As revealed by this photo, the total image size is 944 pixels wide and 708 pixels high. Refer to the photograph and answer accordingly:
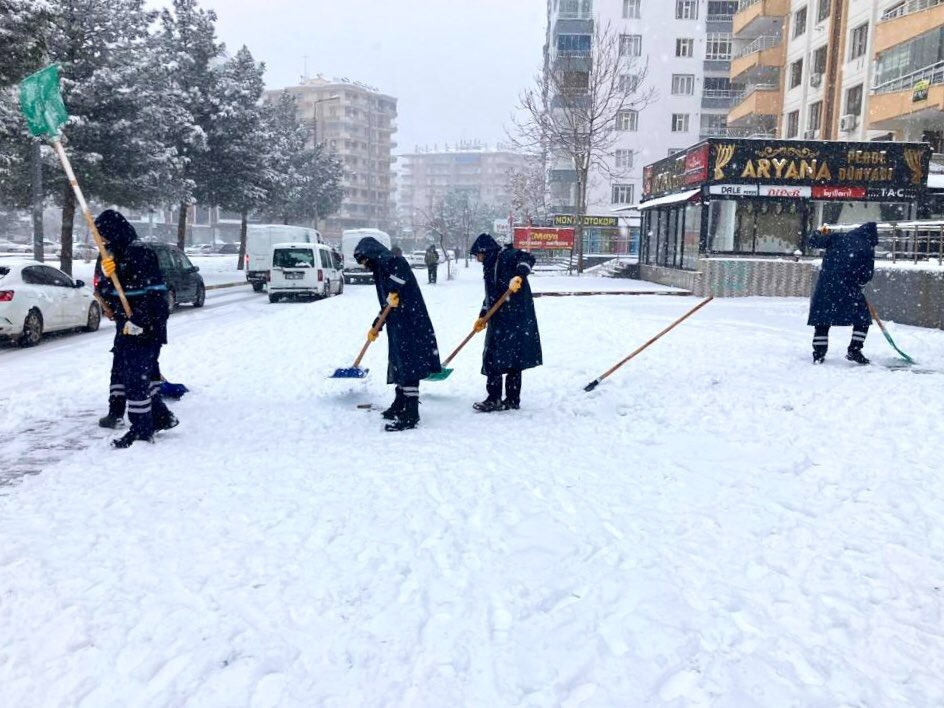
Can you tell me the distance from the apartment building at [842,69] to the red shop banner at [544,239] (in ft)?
39.0

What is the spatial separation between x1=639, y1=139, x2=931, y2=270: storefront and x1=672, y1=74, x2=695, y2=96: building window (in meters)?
35.3

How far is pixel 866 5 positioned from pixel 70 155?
29.1 metres

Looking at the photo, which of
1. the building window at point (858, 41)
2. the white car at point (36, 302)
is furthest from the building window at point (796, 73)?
the white car at point (36, 302)

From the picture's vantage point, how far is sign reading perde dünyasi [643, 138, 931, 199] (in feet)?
69.3

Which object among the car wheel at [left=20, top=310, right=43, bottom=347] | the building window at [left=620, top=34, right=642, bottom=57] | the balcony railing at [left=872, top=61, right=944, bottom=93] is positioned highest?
the building window at [left=620, top=34, right=642, bottom=57]

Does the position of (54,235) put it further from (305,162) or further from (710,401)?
(710,401)

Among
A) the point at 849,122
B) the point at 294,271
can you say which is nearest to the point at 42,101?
the point at 294,271

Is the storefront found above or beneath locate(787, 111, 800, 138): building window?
beneath

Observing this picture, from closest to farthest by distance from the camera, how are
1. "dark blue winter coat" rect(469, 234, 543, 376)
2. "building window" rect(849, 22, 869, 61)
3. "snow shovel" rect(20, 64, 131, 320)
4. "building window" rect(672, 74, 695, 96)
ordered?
1. "dark blue winter coat" rect(469, 234, 543, 376)
2. "snow shovel" rect(20, 64, 131, 320)
3. "building window" rect(849, 22, 869, 61)
4. "building window" rect(672, 74, 695, 96)

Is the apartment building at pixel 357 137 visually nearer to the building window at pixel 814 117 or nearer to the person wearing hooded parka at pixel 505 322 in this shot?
the building window at pixel 814 117

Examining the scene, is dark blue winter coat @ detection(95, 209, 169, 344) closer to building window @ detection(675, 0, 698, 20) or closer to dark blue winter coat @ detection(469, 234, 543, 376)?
dark blue winter coat @ detection(469, 234, 543, 376)

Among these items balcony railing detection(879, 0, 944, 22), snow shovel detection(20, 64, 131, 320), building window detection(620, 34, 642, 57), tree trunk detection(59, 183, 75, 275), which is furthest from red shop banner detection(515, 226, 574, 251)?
building window detection(620, 34, 642, 57)

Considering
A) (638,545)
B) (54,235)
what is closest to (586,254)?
(638,545)

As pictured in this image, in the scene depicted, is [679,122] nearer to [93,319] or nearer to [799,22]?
[799,22]
